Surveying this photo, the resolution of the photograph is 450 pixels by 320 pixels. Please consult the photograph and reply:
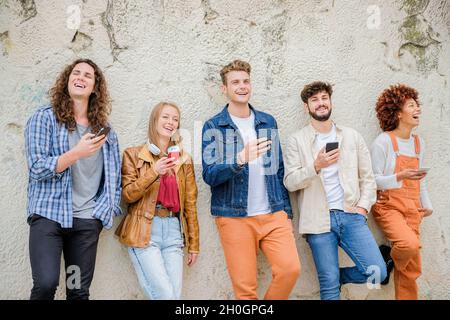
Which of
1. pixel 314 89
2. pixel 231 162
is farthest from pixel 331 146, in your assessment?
pixel 231 162

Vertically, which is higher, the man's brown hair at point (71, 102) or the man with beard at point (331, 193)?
the man's brown hair at point (71, 102)

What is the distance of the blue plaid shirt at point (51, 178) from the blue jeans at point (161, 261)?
0.36 m

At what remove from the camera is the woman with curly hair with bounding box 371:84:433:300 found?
427 centimetres

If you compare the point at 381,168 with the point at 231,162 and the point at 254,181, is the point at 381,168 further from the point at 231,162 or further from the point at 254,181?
the point at 231,162

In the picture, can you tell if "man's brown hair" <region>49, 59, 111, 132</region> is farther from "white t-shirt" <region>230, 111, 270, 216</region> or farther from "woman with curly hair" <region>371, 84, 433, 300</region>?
"woman with curly hair" <region>371, 84, 433, 300</region>

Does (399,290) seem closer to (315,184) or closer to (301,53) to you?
(315,184)

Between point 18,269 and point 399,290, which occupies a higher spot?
point 18,269

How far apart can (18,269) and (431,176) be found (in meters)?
3.97

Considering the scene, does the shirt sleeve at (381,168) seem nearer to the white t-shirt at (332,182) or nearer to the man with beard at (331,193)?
the man with beard at (331,193)

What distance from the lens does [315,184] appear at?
4207 mm

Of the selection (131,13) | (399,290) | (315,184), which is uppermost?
(131,13)

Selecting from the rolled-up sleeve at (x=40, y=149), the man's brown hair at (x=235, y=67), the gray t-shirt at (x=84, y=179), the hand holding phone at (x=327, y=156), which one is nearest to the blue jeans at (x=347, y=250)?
the hand holding phone at (x=327, y=156)

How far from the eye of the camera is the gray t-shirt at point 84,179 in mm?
3686

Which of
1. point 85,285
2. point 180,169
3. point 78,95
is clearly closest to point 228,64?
point 180,169
